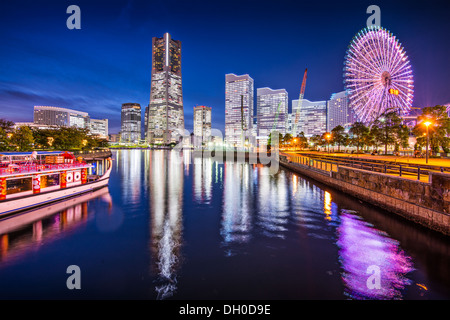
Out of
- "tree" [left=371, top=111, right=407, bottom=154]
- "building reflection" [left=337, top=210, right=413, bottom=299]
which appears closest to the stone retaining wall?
"building reflection" [left=337, top=210, right=413, bottom=299]

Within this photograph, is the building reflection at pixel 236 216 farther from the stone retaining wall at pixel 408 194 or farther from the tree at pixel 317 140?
the tree at pixel 317 140

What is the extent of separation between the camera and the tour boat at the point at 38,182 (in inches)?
729

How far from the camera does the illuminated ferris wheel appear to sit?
197 ft

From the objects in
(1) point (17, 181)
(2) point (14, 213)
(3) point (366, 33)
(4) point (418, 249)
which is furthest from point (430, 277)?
(3) point (366, 33)

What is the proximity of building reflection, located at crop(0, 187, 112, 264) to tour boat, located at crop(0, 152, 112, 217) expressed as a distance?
0.90 metres

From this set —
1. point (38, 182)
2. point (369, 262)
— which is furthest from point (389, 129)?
point (38, 182)

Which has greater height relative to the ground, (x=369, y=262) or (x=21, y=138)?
(x=21, y=138)

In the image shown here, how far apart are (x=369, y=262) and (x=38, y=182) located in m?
26.3

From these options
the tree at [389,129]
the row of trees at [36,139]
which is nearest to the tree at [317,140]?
the tree at [389,129]

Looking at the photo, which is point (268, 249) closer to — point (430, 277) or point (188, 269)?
point (188, 269)

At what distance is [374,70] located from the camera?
6041 cm

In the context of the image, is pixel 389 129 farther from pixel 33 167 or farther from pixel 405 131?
pixel 33 167

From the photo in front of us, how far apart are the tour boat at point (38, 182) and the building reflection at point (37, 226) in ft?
2.95

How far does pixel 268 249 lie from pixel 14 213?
65.6 feet
